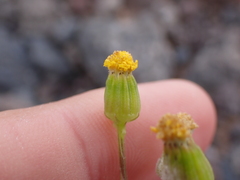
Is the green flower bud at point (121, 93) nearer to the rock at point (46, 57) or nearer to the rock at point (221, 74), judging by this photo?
the rock at point (221, 74)

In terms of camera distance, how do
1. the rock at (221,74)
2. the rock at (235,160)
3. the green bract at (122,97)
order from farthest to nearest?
the rock at (221,74) < the rock at (235,160) < the green bract at (122,97)

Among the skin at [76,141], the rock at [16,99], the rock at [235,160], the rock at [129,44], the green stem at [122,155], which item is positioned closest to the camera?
the green stem at [122,155]

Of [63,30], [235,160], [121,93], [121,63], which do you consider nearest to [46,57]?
[63,30]

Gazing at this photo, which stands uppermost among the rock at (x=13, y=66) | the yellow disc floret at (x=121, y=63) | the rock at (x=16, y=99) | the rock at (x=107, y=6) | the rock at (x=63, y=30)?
the rock at (x=107, y=6)

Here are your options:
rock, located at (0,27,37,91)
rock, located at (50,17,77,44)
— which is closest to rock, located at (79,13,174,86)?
rock, located at (50,17,77,44)

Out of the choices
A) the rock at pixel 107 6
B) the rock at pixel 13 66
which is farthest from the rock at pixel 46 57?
the rock at pixel 107 6

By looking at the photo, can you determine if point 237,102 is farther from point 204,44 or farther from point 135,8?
point 135,8

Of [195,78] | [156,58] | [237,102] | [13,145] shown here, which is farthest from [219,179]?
[13,145]
